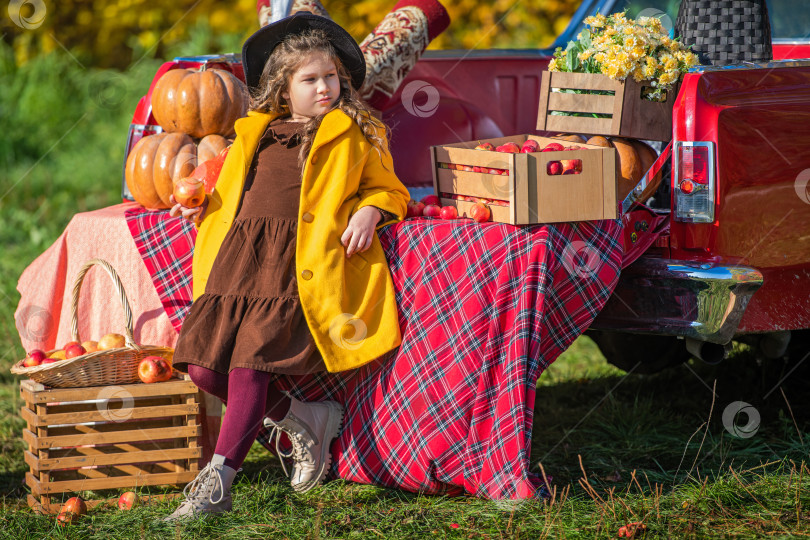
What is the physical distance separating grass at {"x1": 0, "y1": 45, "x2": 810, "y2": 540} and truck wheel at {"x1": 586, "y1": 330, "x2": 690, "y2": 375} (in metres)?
0.19

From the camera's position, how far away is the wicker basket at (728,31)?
3.49 m

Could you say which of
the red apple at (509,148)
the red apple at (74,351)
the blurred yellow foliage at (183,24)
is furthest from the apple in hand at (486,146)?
the blurred yellow foliage at (183,24)

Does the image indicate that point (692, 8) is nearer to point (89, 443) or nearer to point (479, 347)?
point (479, 347)

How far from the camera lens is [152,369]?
10.7 ft

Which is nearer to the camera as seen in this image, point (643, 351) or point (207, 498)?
point (207, 498)

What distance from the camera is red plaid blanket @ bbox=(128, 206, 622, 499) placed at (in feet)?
9.57

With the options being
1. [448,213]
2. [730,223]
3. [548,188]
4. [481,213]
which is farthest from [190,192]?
[730,223]

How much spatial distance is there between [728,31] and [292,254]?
6.32 ft

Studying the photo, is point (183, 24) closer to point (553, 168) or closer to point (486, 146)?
point (486, 146)

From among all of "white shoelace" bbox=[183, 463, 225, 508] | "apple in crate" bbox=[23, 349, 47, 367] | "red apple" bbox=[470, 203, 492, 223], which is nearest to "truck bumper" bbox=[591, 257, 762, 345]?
"red apple" bbox=[470, 203, 492, 223]

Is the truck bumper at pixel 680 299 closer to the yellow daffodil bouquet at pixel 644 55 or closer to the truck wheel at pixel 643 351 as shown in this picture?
the yellow daffodil bouquet at pixel 644 55

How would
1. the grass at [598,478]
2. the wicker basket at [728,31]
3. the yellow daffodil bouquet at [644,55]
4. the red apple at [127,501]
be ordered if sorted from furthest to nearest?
the wicker basket at [728,31] < the yellow daffodil bouquet at [644,55] < the red apple at [127,501] < the grass at [598,478]

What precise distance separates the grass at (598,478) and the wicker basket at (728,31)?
135cm

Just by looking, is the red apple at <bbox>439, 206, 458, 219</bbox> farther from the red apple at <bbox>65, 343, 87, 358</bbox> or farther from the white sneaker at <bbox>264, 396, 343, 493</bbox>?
the red apple at <bbox>65, 343, 87, 358</bbox>
